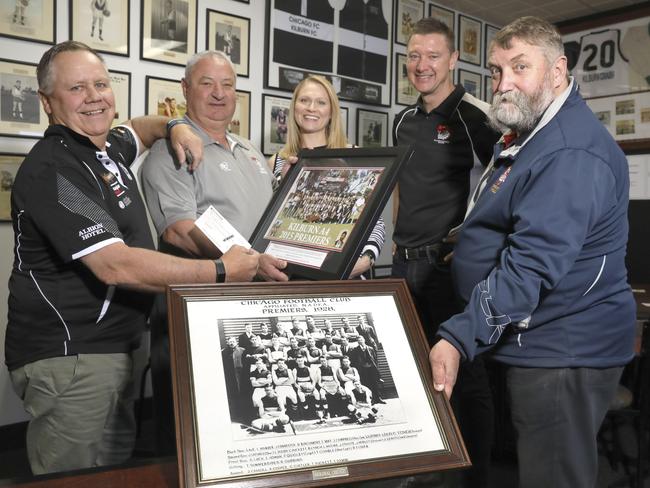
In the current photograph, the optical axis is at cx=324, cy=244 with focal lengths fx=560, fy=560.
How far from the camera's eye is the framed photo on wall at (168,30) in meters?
3.44

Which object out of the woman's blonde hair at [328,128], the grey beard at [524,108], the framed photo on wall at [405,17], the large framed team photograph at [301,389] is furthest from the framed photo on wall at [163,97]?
the large framed team photograph at [301,389]

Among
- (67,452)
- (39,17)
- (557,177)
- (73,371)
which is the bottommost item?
(67,452)

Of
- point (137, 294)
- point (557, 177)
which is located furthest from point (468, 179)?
point (137, 294)

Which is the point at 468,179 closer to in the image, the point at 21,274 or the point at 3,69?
the point at 21,274

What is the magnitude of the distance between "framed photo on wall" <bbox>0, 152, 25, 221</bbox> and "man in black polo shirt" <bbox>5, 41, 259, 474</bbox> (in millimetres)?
1559

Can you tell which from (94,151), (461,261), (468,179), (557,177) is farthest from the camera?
(468,179)

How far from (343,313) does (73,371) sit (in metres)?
0.90

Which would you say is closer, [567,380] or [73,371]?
[567,380]

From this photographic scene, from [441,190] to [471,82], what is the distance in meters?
3.40

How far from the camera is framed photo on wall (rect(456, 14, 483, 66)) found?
5394 mm

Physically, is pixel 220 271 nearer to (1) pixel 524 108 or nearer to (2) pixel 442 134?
(1) pixel 524 108

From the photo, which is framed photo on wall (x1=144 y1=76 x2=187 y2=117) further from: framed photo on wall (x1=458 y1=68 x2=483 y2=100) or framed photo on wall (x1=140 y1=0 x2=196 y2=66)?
framed photo on wall (x1=458 y1=68 x2=483 y2=100)

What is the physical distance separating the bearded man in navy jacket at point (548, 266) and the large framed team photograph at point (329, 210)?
0.29 meters

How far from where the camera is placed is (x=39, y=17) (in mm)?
3037
